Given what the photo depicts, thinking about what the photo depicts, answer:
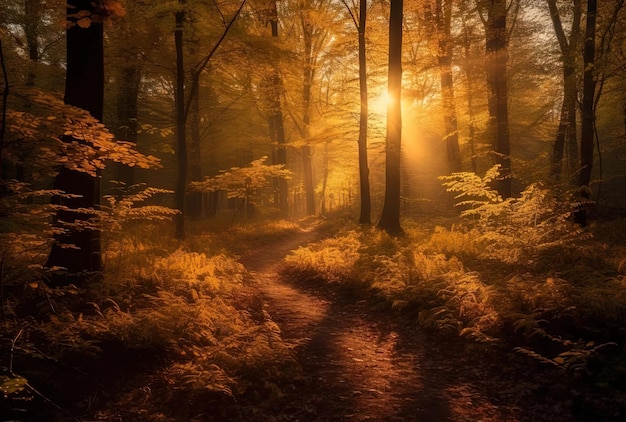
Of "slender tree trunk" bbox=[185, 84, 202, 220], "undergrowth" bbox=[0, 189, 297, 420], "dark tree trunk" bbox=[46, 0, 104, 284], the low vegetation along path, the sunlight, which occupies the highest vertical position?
the sunlight

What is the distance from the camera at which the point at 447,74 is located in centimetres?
1917

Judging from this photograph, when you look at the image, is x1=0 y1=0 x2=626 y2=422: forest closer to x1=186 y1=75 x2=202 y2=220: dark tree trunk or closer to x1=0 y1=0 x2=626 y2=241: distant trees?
x1=0 y1=0 x2=626 y2=241: distant trees

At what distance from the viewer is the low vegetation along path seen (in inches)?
168

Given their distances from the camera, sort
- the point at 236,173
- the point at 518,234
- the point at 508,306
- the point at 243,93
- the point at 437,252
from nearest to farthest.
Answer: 1. the point at 508,306
2. the point at 518,234
3. the point at 437,252
4. the point at 236,173
5. the point at 243,93

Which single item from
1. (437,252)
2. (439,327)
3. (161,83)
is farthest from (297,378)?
(161,83)

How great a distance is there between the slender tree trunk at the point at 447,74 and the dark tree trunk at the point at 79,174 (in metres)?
15.0

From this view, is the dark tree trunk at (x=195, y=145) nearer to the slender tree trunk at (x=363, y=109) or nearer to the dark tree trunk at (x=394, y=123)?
the slender tree trunk at (x=363, y=109)

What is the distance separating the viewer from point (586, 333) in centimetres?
510

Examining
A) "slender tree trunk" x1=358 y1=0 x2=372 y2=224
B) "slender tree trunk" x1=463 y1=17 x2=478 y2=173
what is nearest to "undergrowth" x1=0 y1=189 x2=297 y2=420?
"slender tree trunk" x1=358 y1=0 x2=372 y2=224

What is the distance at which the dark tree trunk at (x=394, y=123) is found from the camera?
12781 mm

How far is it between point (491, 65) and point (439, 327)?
12084 mm

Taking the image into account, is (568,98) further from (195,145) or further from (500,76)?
(195,145)

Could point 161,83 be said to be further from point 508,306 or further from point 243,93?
point 508,306

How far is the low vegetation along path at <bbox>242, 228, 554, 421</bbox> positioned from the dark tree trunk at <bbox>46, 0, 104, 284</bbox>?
3.60m
